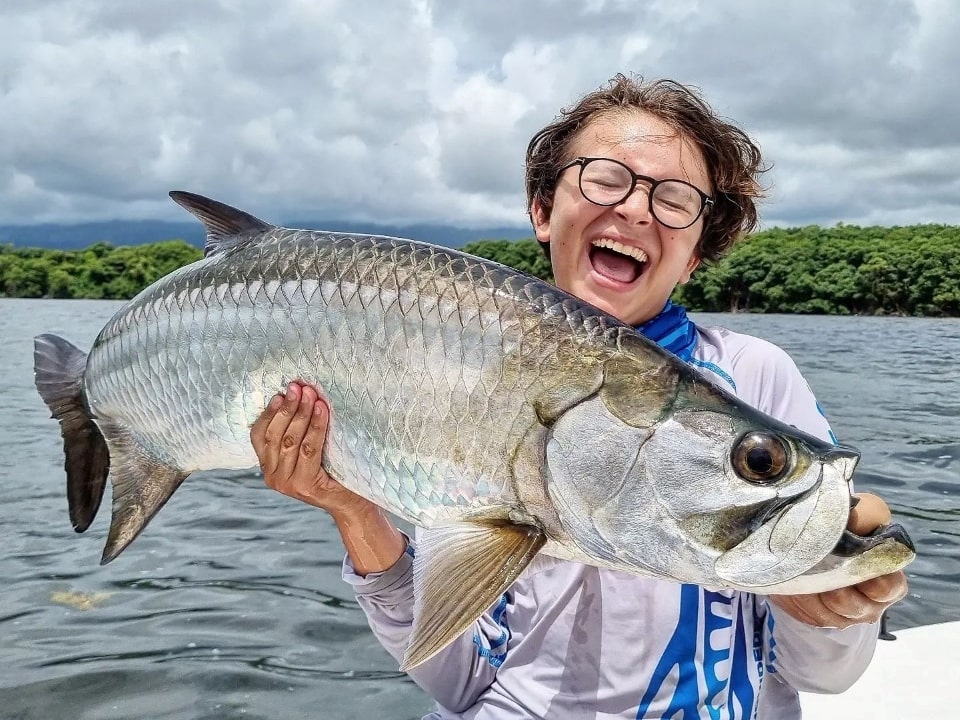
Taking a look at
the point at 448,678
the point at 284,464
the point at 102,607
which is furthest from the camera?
the point at 102,607

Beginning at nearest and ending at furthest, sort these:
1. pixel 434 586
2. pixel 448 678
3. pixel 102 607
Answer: pixel 434 586, pixel 448 678, pixel 102 607

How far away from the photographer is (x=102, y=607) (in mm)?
5738

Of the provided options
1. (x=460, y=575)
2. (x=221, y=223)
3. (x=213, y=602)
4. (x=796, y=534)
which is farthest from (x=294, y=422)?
(x=213, y=602)

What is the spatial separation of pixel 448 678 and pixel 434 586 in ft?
2.77

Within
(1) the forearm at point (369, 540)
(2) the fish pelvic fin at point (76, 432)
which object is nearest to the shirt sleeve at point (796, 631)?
(1) the forearm at point (369, 540)

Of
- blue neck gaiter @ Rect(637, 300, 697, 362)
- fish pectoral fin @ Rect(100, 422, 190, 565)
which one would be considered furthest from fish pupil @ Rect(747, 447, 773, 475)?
fish pectoral fin @ Rect(100, 422, 190, 565)

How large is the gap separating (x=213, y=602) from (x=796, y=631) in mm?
4551

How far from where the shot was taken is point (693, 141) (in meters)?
→ 2.99

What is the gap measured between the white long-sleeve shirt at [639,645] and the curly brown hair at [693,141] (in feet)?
2.59

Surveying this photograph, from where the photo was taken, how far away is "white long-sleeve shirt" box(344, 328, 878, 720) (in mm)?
2379

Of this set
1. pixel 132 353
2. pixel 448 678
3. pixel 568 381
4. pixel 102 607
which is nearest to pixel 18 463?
pixel 102 607

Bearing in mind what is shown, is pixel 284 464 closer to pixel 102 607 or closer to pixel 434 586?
pixel 434 586

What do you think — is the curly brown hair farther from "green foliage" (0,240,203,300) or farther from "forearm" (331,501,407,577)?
"green foliage" (0,240,203,300)

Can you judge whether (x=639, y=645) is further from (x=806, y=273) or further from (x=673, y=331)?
(x=806, y=273)
